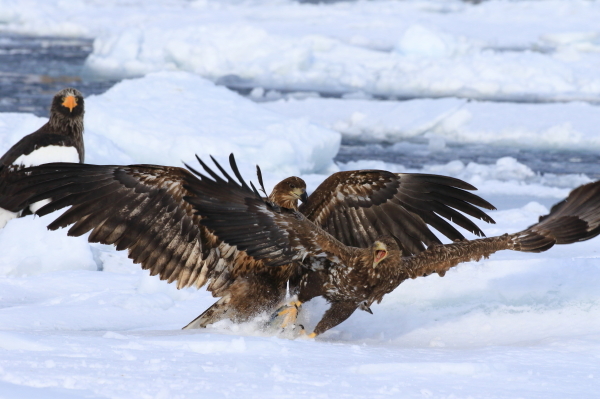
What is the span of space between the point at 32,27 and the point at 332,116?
15.1 metres

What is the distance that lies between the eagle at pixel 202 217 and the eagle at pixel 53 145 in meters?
1.95

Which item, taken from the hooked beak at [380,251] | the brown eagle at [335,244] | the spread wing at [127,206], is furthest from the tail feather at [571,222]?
the spread wing at [127,206]

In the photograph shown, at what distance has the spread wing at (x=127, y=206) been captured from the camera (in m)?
4.20

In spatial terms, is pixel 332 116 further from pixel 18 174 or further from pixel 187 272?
pixel 187 272

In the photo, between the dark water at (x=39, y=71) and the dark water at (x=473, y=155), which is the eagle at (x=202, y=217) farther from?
the dark water at (x=39, y=71)

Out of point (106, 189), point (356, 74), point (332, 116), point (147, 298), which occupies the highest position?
point (356, 74)

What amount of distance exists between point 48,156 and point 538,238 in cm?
386

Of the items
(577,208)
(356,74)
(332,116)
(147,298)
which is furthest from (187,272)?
(356,74)

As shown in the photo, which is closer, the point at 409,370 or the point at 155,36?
the point at 409,370

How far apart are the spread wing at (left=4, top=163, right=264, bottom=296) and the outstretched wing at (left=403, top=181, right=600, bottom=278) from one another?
1.09 m

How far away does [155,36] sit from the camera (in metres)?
22.0

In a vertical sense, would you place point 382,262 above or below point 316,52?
below

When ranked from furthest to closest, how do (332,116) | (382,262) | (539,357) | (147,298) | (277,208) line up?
(332,116) < (147,298) < (382,262) < (277,208) < (539,357)

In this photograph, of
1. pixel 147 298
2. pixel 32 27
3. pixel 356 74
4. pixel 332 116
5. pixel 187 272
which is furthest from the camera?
pixel 32 27
